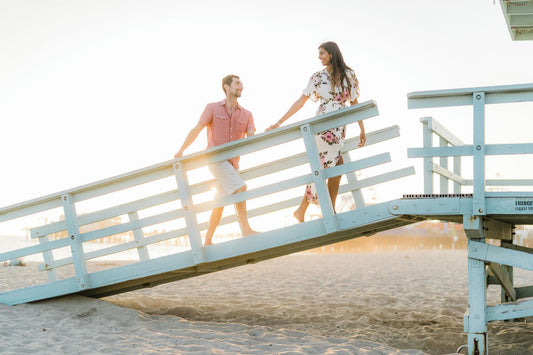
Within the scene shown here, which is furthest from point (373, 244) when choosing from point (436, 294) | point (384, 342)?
point (384, 342)

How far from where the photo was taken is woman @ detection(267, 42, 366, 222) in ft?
17.1

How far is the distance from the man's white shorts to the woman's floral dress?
2.50 ft

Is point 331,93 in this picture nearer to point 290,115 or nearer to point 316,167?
point 290,115

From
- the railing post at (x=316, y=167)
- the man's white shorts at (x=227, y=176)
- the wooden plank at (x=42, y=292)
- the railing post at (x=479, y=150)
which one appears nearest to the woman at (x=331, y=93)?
the railing post at (x=316, y=167)

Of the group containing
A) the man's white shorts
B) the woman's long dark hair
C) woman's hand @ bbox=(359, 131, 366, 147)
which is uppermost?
the woman's long dark hair

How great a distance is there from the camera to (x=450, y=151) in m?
4.52

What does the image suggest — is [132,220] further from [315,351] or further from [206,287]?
[206,287]

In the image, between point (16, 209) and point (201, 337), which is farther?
point (16, 209)

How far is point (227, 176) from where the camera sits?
547 cm

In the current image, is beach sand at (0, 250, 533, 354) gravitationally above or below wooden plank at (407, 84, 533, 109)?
below

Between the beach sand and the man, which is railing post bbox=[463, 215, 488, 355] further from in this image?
the man

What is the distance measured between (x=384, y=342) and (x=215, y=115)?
304cm

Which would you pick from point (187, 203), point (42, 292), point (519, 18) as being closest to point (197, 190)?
point (187, 203)

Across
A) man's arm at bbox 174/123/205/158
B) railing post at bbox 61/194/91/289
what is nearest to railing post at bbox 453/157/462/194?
man's arm at bbox 174/123/205/158
